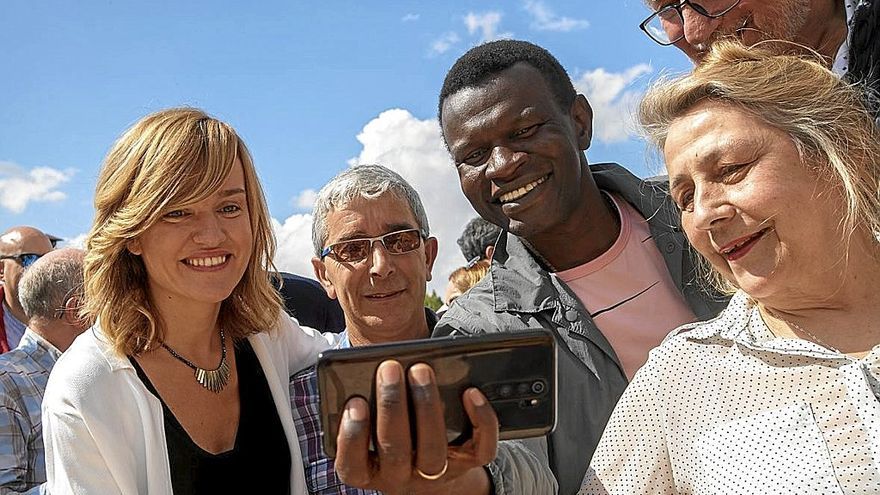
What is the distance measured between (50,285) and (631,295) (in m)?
3.36

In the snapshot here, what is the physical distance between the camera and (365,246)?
335 cm

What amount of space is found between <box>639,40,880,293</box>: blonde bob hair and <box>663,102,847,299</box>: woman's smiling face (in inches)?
1.1

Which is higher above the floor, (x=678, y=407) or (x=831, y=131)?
(x=831, y=131)

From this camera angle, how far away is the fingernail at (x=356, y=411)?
1611mm

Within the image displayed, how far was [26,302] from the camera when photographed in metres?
4.64

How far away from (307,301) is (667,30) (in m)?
2.73

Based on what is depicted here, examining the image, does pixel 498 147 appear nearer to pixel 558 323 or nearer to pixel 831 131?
pixel 558 323

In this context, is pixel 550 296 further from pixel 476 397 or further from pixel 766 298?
pixel 476 397

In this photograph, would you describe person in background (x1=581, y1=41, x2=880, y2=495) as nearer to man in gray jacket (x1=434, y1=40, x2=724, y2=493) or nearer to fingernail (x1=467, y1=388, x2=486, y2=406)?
fingernail (x1=467, y1=388, x2=486, y2=406)

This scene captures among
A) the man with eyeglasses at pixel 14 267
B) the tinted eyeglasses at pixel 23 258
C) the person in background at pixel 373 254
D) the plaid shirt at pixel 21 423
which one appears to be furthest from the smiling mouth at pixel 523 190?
the tinted eyeglasses at pixel 23 258

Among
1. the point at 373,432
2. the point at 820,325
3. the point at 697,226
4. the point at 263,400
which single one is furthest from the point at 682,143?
the point at 263,400

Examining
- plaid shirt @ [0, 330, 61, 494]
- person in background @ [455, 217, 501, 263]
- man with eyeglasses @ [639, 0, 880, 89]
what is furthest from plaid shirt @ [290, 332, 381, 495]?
person in background @ [455, 217, 501, 263]

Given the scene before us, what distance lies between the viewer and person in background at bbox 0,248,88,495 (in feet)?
12.6

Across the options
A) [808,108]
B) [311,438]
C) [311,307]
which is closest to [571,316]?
[311,438]
